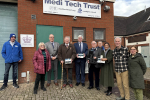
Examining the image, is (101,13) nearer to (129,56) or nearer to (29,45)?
(129,56)

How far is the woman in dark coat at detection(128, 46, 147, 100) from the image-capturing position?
3338mm

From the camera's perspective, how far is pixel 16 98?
3.79 meters

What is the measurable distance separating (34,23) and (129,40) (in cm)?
1413

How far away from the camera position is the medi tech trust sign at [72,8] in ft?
18.2

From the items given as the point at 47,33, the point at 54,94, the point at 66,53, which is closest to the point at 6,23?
the point at 47,33

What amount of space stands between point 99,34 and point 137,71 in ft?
11.1

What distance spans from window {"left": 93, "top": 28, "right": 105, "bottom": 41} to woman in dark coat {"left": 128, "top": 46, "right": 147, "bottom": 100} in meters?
2.96

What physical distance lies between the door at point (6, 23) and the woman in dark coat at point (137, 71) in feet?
16.3

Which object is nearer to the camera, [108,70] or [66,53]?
[108,70]

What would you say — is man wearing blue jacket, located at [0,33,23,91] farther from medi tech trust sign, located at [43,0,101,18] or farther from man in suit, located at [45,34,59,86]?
medi tech trust sign, located at [43,0,101,18]

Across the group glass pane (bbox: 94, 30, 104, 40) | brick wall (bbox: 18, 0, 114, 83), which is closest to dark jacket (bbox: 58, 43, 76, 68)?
brick wall (bbox: 18, 0, 114, 83)

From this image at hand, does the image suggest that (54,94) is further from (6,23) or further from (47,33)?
(6,23)

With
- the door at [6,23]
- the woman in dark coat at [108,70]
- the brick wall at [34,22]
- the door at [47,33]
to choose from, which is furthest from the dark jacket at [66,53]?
the door at [6,23]

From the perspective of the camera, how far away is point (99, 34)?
642 centimetres
